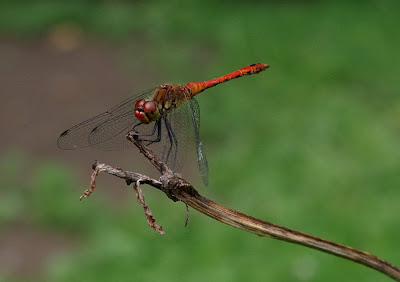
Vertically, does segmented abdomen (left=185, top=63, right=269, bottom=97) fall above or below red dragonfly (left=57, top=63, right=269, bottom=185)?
above

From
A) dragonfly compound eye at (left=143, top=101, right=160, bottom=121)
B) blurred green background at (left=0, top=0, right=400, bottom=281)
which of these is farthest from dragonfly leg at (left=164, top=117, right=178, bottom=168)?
blurred green background at (left=0, top=0, right=400, bottom=281)

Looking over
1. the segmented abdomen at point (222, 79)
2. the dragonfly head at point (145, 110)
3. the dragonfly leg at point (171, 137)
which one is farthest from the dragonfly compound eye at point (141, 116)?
the segmented abdomen at point (222, 79)

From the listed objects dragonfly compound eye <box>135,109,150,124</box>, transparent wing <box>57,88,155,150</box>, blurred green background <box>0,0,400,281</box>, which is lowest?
dragonfly compound eye <box>135,109,150,124</box>

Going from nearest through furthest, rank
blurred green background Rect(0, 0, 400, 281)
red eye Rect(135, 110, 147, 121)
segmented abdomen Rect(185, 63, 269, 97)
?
red eye Rect(135, 110, 147, 121) < segmented abdomen Rect(185, 63, 269, 97) < blurred green background Rect(0, 0, 400, 281)

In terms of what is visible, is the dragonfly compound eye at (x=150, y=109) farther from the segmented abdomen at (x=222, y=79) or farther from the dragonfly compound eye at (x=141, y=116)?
Result: the segmented abdomen at (x=222, y=79)

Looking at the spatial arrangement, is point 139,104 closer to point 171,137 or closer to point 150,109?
point 150,109

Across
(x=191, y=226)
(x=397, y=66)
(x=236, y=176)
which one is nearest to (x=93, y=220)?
(x=191, y=226)

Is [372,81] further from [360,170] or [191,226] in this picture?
[191,226]

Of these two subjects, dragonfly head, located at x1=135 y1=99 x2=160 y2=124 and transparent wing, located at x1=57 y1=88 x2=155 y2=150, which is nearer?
dragonfly head, located at x1=135 y1=99 x2=160 y2=124

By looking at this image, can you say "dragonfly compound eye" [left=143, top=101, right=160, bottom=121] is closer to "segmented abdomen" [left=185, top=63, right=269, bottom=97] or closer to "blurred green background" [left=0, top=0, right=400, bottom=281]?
"segmented abdomen" [left=185, top=63, right=269, bottom=97]

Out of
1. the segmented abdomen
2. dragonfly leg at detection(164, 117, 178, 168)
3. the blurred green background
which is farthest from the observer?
the blurred green background
